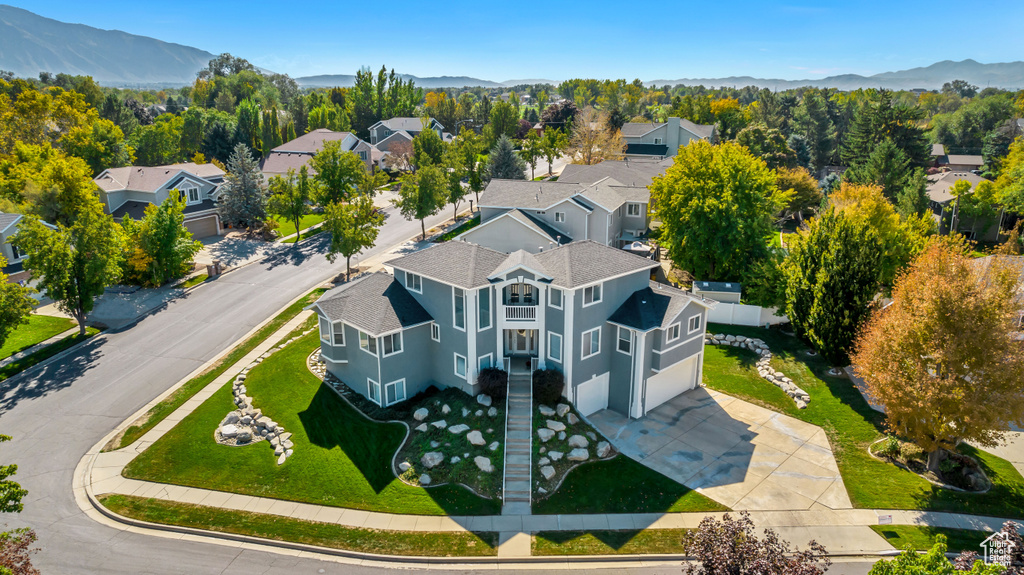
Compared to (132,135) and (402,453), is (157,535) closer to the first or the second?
(402,453)

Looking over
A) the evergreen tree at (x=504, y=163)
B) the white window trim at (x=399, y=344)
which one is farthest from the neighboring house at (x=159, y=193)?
the white window trim at (x=399, y=344)

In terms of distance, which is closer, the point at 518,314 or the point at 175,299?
the point at 518,314

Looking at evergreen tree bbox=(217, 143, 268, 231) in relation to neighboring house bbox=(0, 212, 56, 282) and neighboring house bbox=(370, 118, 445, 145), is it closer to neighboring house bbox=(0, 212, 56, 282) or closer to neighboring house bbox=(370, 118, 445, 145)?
neighboring house bbox=(0, 212, 56, 282)

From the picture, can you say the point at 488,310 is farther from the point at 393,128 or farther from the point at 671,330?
the point at 393,128

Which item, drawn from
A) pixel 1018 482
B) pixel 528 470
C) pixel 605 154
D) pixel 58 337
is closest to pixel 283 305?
pixel 58 337

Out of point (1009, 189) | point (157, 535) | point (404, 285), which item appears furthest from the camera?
point (1009, 189)
